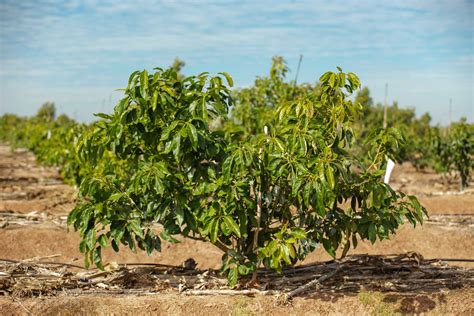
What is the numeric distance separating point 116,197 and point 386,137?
6.34ft

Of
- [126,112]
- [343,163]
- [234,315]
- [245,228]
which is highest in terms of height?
[126,112]

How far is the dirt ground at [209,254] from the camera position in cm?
436

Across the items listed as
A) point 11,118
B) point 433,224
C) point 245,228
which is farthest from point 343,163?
point 11,118

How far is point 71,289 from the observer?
472 cm

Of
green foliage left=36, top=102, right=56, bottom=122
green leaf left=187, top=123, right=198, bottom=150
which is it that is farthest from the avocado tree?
green foliage left=36, top=102, right=56, bottom=122

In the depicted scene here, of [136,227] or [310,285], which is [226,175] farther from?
[310,285]

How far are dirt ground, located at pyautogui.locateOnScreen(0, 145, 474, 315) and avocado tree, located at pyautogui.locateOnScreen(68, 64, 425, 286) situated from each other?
36 centimetres

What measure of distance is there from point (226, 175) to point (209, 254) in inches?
136

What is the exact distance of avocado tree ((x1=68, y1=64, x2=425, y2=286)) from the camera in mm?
3938

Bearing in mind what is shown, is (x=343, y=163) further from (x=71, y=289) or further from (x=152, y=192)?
(x=71, y=289)

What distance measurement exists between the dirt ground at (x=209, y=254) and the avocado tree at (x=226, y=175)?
0.36 m

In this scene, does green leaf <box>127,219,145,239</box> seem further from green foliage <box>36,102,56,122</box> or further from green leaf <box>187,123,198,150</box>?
green foliage <box>36,102,56,122</box>

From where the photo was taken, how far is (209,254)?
722 centimetres

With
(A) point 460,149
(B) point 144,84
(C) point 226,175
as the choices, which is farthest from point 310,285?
(A) point 460,149
